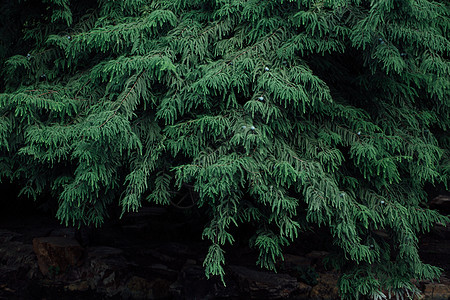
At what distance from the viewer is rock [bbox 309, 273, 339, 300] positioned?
6504 millimetres

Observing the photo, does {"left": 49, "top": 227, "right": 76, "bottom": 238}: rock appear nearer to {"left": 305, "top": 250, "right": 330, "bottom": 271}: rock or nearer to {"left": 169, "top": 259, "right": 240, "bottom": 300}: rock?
{"left": 169, "top": 259, "right": 240, "bottom": 300}: rock

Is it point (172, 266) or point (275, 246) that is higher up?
point (275, 246)

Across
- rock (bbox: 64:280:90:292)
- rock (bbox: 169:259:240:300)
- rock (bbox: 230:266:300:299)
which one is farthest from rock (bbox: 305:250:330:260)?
rock (bbox: 64:280:90:292)

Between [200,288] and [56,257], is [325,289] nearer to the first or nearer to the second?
[200,288]

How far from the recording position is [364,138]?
185 inches

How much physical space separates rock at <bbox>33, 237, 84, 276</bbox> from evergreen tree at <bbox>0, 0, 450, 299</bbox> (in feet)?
7.01

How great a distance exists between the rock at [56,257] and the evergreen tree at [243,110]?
2137mm

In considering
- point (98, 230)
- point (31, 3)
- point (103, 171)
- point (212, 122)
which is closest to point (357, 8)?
point (212, 122)

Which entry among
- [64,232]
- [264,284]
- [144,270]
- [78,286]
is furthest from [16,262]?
[264,284]

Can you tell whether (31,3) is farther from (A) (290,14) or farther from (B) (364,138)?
(B) (364,138)

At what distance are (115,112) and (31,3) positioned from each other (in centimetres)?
225

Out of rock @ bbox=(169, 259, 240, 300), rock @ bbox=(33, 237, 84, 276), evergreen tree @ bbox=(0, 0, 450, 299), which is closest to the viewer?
evergreen tree @ bbox=(0, 0, 450, 299)

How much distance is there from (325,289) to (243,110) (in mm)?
3719

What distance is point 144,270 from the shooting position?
22.4ft
